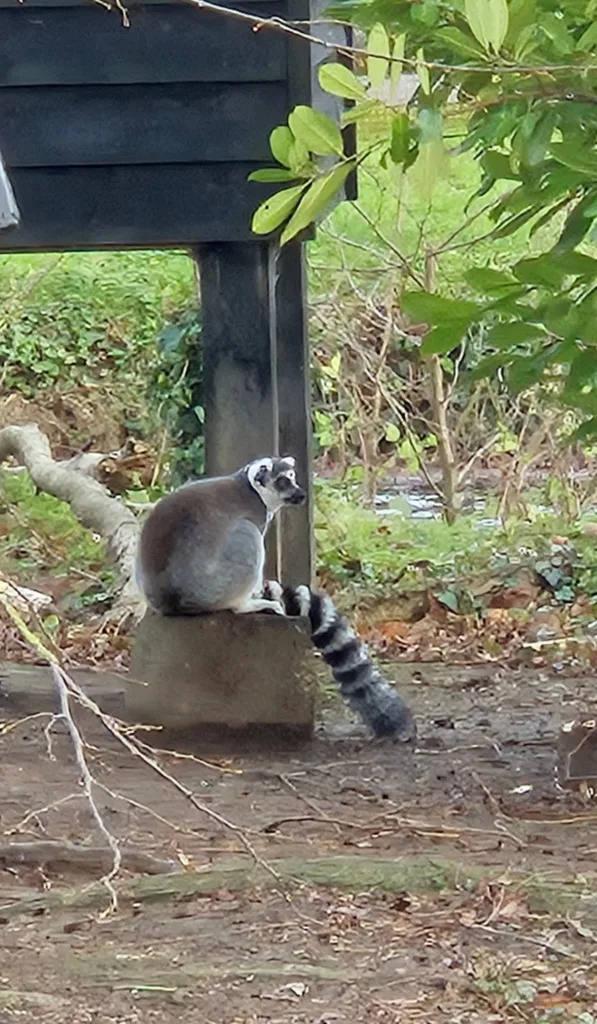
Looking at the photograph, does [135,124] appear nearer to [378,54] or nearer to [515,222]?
[515,222]

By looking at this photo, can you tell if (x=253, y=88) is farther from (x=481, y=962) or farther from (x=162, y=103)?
(x=481, y=962)

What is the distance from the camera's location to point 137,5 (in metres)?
5.92

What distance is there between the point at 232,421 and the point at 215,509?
0.38 meters

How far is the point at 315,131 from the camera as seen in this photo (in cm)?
232

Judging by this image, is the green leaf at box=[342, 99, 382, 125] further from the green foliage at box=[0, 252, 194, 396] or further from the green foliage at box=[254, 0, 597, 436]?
the green foliage at box=[0, 252, 194, 396]

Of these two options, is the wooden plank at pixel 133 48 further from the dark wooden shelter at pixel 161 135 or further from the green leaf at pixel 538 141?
the green leaf at pixel 538 141

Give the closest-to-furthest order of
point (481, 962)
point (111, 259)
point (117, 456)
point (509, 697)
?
point (481, 962) < point (509, 697) < point (117, 456) < point (111, 259)

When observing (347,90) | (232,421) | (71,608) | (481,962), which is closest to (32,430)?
(71,608)

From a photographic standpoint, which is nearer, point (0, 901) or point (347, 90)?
point (347, 90)

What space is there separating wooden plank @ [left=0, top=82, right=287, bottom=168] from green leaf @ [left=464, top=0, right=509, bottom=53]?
13.1ft

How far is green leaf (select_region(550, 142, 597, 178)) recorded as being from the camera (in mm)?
2791

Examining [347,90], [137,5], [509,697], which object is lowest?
[509,697]

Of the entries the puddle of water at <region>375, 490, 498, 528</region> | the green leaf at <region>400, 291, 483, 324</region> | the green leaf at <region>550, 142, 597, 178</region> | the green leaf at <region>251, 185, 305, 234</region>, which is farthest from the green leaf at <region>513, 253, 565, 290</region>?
the puddle of water at <region>375, 490, 498, 528</region>

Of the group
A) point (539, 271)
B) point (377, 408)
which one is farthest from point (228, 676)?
point (377, 408)
